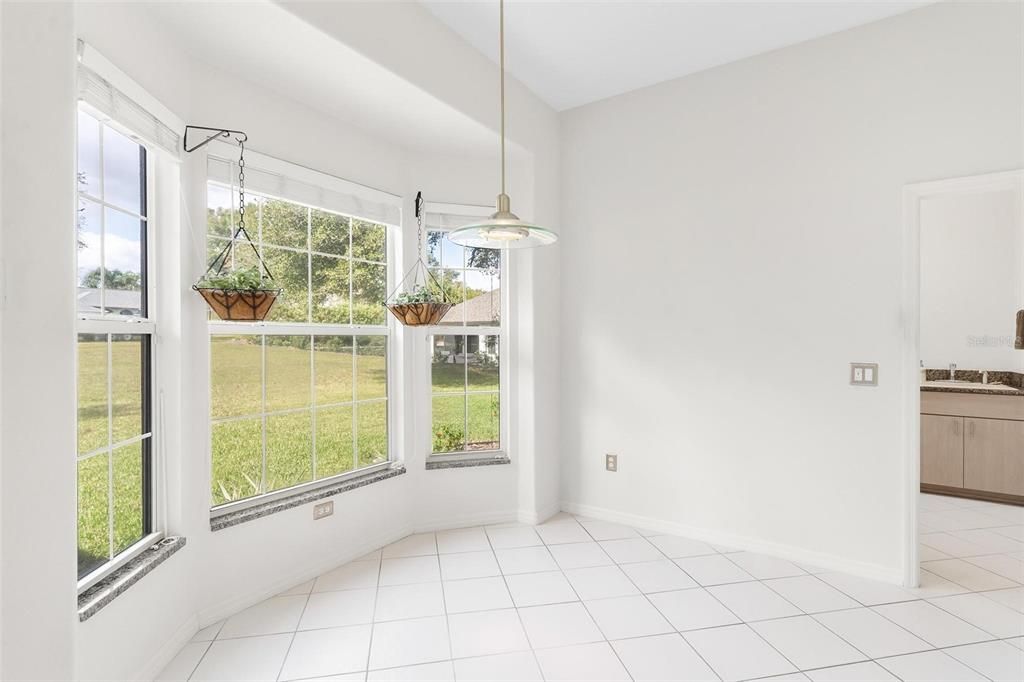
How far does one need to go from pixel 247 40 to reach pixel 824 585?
3854 millimetres

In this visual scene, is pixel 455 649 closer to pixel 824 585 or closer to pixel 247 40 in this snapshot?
pixel 824 585

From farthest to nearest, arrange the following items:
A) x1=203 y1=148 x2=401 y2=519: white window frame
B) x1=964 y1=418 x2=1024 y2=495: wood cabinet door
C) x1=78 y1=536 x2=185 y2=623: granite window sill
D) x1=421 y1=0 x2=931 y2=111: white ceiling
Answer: x1=964 y1=418 x2=1024 y2=495: wood cabinet door < x1=421 y1=0 x2=931 y2=111: white ceiling < x1=203 y1=148 x2=401 y2=519: white window frame < x1=78 y1=536 x2=185 y2=623: granite window sill

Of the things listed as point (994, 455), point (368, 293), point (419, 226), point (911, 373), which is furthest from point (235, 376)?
point (994, 455)

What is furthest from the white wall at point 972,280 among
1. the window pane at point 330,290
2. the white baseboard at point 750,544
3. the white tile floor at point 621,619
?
the window pane at point 330,290

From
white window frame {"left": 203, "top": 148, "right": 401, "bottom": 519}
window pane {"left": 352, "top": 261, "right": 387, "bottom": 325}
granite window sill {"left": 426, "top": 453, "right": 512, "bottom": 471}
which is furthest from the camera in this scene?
granite window sill {"left": 426, "top": 453, "right": 512, "bottom": 471}

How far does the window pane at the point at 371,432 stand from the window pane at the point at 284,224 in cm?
101

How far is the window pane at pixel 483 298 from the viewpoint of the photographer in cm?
358

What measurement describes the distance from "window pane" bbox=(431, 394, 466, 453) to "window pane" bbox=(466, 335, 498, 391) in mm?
146

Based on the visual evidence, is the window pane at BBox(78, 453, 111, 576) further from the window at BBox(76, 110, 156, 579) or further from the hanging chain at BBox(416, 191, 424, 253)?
the hanging chain at BBox(416, 191, 424, 253)

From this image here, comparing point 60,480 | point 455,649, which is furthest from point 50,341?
point 455,649

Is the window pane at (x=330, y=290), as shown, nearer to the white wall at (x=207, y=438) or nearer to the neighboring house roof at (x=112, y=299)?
the white wall at (x=207, y=438)

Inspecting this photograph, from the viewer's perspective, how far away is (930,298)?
453cm

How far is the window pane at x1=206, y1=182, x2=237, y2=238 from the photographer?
239 cm

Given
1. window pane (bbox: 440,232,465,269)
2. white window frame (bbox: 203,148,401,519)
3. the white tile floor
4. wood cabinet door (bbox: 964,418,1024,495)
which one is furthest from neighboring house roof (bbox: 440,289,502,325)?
wood cabinet door (bbox: 964,418,1024,495)
